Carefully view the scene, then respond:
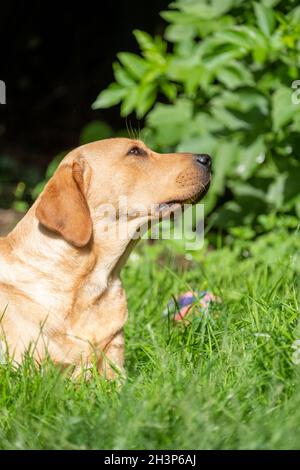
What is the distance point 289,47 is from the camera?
18.6 feet

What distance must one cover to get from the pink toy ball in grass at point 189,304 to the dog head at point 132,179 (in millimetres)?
510

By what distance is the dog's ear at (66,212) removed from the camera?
12.4ft

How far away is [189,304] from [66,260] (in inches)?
40.0

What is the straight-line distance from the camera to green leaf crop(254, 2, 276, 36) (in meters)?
5.36

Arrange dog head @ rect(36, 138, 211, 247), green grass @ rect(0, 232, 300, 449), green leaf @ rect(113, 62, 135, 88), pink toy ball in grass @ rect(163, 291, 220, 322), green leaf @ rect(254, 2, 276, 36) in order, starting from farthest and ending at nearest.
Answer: green leaf @ rect(113, 62, 135, 88) < green leaf @ rect(254, 2, 276, 36) < pink toy ball in grass @ rect(163, 291, 220, 322) < dog head @ rect(36, 138, 211, 247) < green grass @ rect(0, 232, 300, 449)

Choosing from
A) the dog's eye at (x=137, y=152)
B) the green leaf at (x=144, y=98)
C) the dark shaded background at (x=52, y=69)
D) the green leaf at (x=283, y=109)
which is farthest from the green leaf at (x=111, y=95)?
the dark shaded background at (x=52, y=69)

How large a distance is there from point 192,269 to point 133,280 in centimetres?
54

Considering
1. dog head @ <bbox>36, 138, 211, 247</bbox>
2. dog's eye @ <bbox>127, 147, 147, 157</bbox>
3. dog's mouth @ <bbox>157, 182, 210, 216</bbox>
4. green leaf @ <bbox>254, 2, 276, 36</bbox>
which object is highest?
green leaf @ <bbox>254, 2, 276, 36</bbox>

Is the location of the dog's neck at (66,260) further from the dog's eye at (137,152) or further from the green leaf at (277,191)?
the green leaf at (277,191)

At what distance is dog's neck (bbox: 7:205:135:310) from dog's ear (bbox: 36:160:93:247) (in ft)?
0.26

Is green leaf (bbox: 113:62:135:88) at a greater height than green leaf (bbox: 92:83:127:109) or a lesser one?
greater

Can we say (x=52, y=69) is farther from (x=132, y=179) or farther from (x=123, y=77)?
(x=132, y=179)

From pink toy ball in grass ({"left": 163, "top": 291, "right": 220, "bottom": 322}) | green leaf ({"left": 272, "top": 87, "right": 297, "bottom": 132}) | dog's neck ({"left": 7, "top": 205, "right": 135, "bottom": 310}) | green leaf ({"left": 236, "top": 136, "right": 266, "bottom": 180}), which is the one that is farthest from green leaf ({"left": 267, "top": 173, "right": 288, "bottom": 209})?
dog's neck ({"left": 7, "top": 205, "right": 135, "bottom": 310})

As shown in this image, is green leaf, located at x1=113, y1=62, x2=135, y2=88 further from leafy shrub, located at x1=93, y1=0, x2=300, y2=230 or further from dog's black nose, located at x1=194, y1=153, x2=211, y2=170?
dog's black nose, located at x1=194, y1=153, x2=211, y2=170
